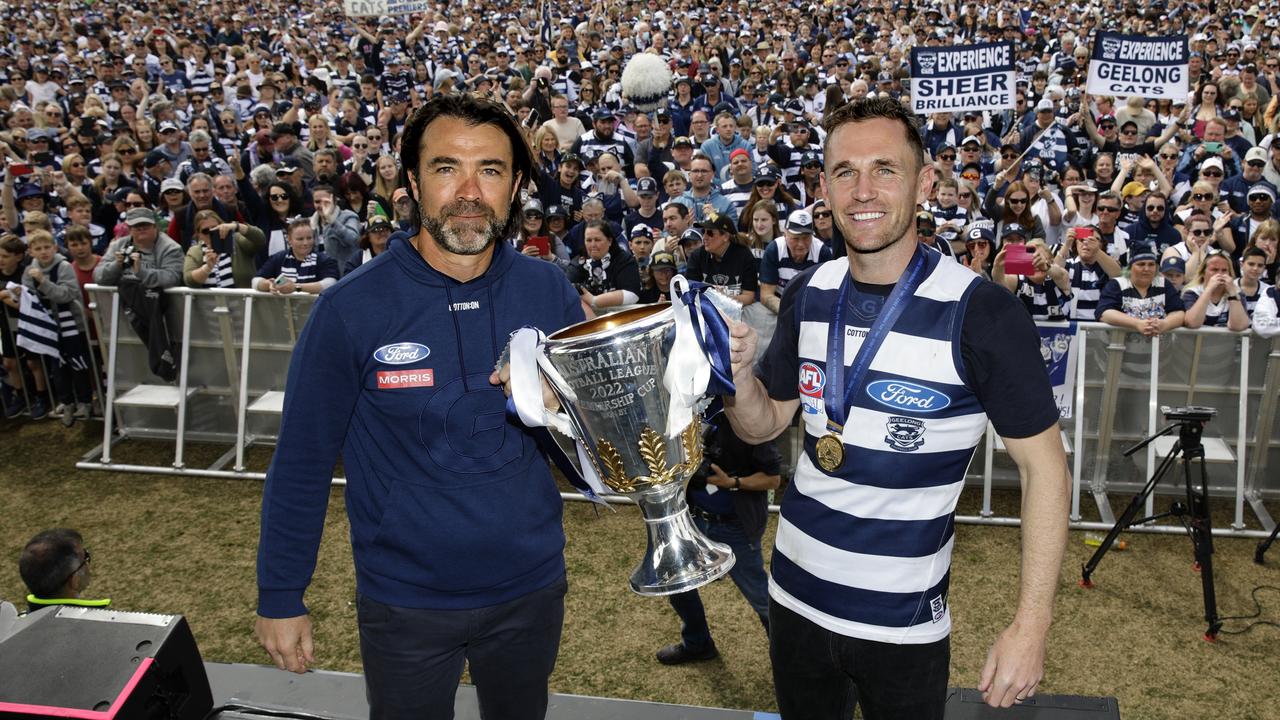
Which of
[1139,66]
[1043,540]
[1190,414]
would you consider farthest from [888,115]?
[1139,66]

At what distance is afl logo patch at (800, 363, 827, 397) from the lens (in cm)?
271

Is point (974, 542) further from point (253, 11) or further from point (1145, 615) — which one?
point (253, 11)

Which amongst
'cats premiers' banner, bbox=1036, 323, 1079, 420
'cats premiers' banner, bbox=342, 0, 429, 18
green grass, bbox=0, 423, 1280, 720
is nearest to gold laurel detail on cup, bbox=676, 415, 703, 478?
green grass, bbox=0, 423, 1280, 720

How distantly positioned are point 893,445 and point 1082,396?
476cm

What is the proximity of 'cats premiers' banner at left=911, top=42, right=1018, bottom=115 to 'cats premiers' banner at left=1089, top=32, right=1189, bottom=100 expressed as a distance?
1526mm

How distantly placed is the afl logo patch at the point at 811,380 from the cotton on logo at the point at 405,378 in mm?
1017

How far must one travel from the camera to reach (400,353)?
8.39 ft

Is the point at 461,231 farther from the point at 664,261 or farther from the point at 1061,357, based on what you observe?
the point at 1061,357

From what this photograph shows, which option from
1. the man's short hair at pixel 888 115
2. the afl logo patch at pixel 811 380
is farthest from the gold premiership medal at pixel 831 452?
the man's short hair at pixel 888 115

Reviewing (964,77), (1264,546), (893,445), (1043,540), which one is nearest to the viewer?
(1043,540)

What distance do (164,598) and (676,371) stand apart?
494 centimetres

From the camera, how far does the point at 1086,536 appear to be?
6.59 meters

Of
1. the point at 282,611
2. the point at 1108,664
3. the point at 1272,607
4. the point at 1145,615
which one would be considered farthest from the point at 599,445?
the point at 1272,607

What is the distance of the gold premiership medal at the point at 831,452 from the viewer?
103 inches
